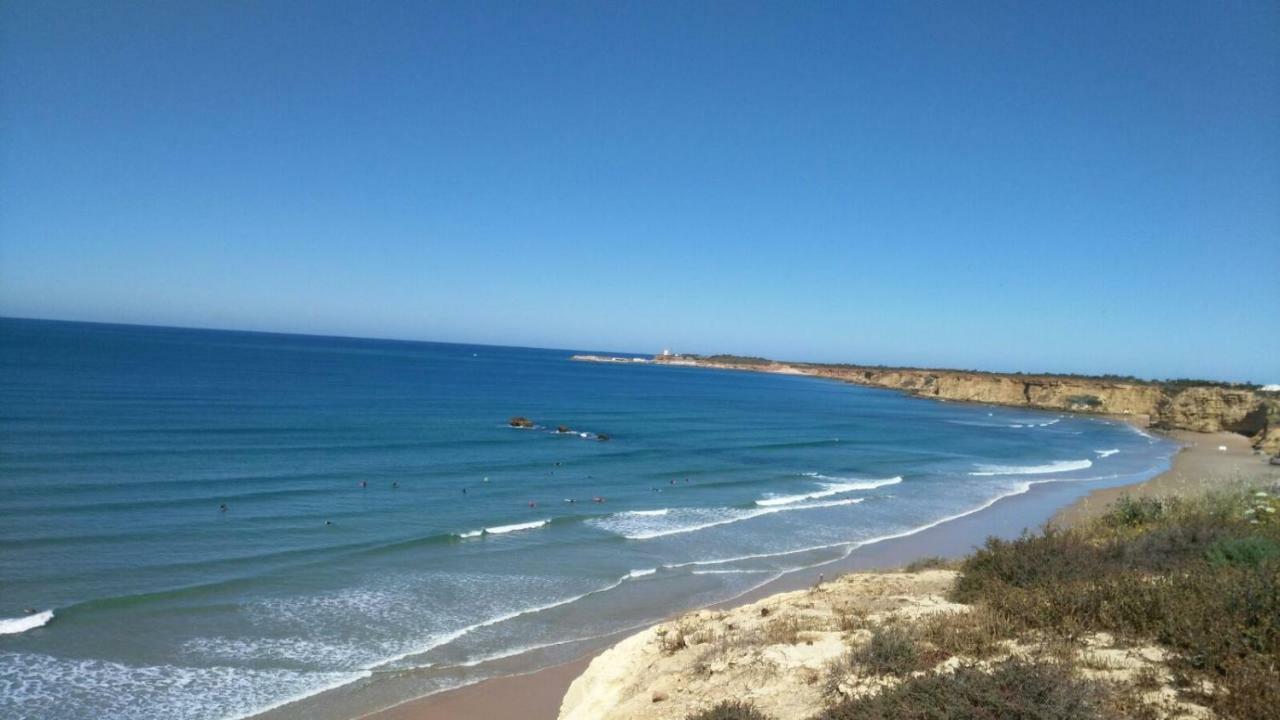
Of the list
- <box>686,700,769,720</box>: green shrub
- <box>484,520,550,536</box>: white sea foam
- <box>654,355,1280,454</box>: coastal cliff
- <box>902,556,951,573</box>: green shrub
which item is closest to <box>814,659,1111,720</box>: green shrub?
<box>686,700,769,720</box>: green shrub

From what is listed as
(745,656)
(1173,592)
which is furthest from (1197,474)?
(745,656)

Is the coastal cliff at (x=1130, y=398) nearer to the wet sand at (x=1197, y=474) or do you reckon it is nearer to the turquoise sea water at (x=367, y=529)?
the wet sand at (x=1197, y=474)

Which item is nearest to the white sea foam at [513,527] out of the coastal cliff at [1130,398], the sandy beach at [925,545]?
the sandy beach at [925,545]

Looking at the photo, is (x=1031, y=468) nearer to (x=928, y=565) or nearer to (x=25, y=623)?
(x=928, y=565)

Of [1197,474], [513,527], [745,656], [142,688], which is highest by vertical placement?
[745,656]

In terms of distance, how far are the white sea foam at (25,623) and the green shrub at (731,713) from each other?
1241cm

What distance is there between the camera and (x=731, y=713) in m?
6.66

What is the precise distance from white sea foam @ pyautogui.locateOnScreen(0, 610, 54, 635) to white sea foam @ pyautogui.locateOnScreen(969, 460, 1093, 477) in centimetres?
3564

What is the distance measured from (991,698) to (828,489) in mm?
24525

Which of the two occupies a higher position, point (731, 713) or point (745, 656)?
point (731, 713)

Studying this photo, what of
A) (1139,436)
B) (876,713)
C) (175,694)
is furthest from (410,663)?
(1139,436)

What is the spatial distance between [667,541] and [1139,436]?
201 ft

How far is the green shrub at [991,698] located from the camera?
5273 mm

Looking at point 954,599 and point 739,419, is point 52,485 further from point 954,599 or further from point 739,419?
point 739,419
